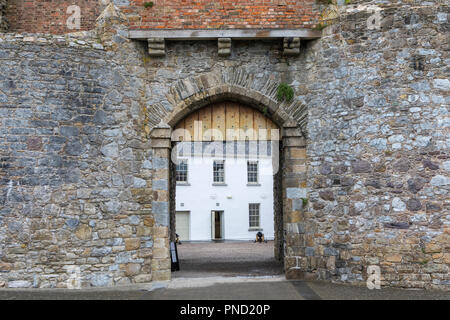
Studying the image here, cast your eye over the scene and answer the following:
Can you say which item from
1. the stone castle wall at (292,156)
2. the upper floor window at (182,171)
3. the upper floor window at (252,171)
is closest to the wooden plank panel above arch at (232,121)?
the stone castle wall at (292,156)

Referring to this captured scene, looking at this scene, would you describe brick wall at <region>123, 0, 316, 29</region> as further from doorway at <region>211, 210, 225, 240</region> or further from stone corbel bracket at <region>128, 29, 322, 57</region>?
doorway at <region>211, 210, 225, 240</region>

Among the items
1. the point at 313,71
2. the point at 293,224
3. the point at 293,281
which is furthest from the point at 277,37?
the point at 293,281

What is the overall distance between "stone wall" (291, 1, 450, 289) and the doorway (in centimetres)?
1588

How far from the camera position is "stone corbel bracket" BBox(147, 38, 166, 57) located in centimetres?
779

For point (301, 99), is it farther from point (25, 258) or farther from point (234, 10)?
point (25, 258)

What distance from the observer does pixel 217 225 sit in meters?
23.9

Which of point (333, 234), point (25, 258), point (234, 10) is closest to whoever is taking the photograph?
point (25, 258)

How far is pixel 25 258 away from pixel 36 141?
6.44ft

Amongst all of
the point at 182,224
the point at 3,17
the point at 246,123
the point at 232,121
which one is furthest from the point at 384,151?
the point at 182,224

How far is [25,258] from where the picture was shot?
276 inches

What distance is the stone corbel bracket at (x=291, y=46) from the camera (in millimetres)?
7781

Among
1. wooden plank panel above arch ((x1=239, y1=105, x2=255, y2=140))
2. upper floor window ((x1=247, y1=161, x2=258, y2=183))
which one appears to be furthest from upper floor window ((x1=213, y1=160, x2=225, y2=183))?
wooden plank panel above arch ((x1=239, y1=105, x2=255, y2=140))

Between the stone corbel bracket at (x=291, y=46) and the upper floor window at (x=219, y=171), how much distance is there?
53.1ft

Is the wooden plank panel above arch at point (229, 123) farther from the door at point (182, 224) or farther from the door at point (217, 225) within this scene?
the door at point (217, 225)
